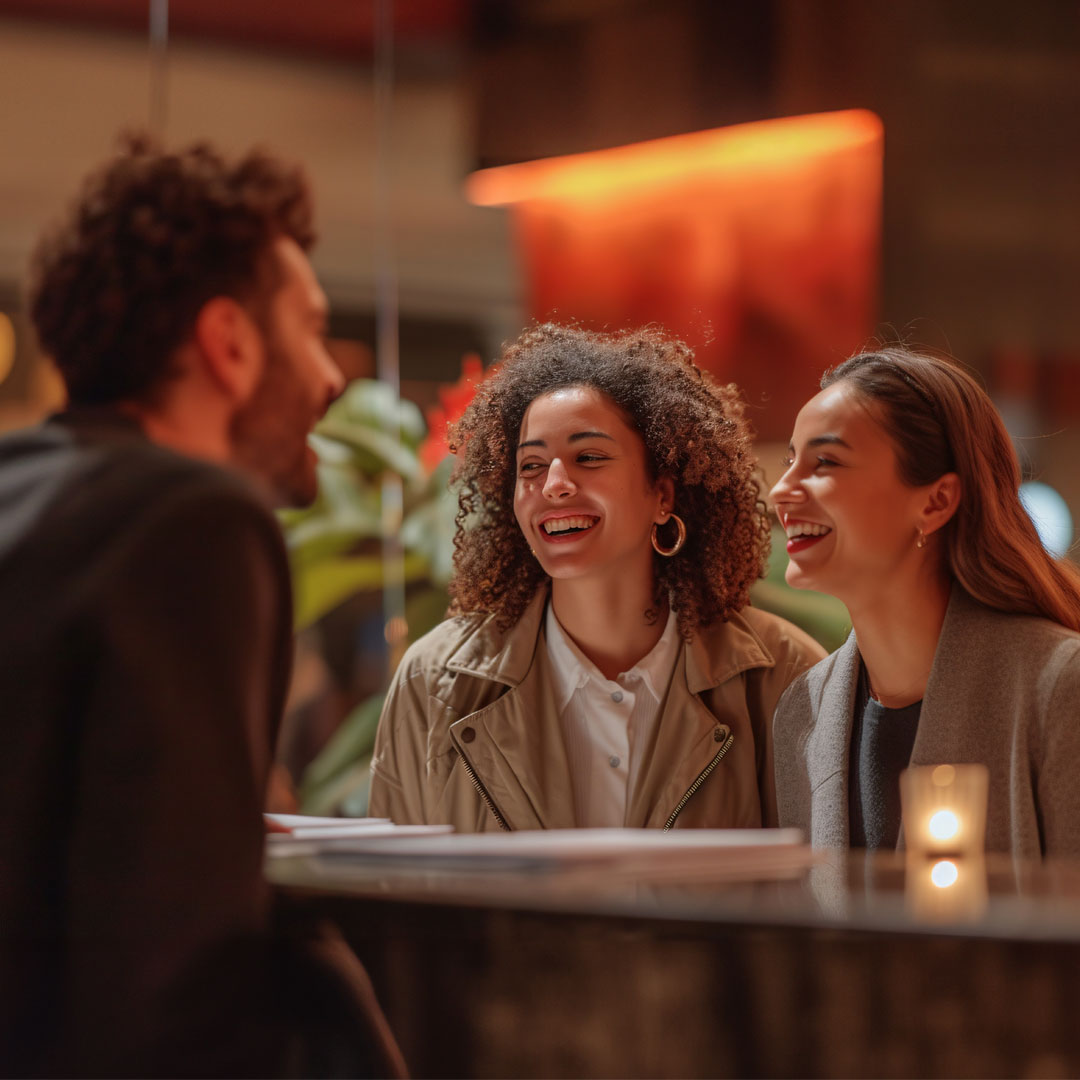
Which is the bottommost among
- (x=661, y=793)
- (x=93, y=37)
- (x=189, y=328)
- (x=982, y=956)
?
(x=661, y=793)

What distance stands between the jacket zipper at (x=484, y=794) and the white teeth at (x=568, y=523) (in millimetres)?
455

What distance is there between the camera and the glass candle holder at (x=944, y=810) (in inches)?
64.9

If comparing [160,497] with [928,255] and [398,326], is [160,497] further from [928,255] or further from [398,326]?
[398,326]

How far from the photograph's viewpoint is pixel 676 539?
2.88m

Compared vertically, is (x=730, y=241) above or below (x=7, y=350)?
above

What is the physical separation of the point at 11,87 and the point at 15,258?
21.2 inches

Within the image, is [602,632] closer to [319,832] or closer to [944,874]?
[319,832]

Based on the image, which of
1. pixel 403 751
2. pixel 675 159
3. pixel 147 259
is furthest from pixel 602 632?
pixel 675 159

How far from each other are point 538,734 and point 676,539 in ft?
1.57

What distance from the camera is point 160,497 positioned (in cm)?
128

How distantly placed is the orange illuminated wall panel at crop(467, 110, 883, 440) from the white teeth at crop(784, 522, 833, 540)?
1.39 m

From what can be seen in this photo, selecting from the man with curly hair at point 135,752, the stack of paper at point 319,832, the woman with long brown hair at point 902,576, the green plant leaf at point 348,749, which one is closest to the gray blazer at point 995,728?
the woman with long brown hair at point 902,576

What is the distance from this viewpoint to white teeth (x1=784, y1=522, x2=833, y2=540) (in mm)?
2490

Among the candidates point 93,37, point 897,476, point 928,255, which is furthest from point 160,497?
point 93,37
